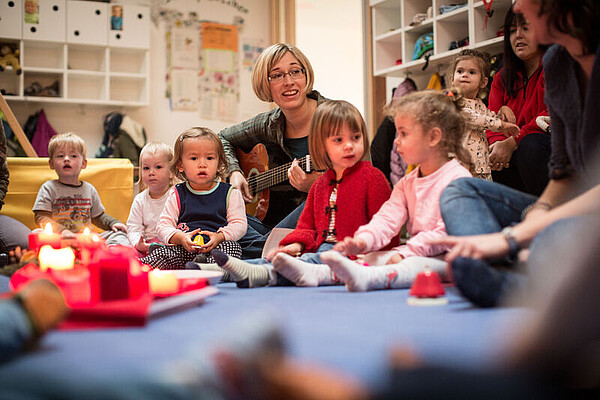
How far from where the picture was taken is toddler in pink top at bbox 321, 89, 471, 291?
1.30 m

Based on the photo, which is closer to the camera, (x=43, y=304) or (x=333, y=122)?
(x=43, y=304)

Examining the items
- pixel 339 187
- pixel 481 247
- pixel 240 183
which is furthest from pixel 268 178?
pixel 481 247

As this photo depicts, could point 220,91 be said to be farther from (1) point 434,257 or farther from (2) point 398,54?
(1) point 434,257

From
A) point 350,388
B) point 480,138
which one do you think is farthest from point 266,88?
point 350,388

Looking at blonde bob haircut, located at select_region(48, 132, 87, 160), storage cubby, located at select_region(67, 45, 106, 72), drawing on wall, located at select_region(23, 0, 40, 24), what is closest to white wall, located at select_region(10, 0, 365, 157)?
storage cubby, located at select_region(67, 45, 106, 72)

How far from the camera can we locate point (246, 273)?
127cm

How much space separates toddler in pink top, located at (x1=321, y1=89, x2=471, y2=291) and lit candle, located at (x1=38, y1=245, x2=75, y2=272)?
0.60 metres

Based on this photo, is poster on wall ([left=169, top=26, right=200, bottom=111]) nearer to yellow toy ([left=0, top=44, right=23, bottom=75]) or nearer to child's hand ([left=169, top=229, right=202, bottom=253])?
yellow toy ([left=0, top=44, right=23, bottom=75])

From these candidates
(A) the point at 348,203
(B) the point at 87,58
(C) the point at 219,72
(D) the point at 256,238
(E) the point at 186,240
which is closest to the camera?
(A) the point at 348,203

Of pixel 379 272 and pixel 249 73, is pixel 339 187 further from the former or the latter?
pixel 249 73

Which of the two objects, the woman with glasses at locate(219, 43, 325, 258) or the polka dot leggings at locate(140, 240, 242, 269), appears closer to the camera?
the polka dot leggings at locate(140, 240, 242, 269)

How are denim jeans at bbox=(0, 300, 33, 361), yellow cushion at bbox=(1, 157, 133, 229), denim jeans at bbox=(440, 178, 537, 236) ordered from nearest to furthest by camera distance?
1. denim jeans at bbox=(0, 300, 33, 361)
2. denim jeans at bbox=(440, 178, 537, 236)
3. yellow cushion at bbox=(1, 157, 133, 229)

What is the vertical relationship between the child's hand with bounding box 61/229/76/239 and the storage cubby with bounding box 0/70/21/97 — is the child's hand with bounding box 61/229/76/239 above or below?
below

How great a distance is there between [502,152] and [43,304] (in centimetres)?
170
